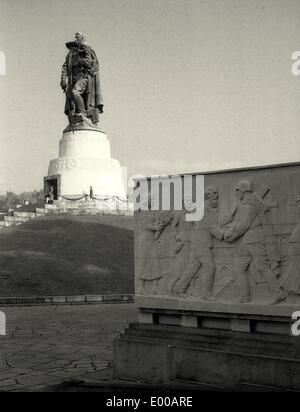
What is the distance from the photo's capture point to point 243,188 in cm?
641

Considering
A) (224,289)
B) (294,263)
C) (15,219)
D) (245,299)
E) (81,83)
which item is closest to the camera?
(294,263)

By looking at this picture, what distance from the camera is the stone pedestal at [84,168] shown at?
36.6 meters

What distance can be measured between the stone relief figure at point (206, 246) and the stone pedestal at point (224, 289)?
0.01 m

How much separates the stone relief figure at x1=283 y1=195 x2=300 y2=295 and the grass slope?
12898 mm

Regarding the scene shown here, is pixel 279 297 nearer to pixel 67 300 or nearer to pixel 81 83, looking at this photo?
pixel 67 300

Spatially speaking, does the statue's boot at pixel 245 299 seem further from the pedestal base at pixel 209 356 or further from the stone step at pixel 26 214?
the stone step at pixel 26 214

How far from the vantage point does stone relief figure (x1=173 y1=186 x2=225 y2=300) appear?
6676 mm

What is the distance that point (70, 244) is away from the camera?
23141 millimetres

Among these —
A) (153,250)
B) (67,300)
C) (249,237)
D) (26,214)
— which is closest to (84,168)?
(26,214)

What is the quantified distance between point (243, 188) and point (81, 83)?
3325 cm

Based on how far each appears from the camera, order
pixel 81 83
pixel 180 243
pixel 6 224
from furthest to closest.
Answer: pixel 81 83 < pixel 6 224 < pixel 180 243

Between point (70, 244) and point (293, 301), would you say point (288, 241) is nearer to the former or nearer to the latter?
point (293, 301)

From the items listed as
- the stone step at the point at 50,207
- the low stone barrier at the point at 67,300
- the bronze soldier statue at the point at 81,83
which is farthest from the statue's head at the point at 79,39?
the low stone barrier at the point at 67,300

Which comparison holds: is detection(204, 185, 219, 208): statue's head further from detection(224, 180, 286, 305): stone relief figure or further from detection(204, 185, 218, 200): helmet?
detection(224, 180, 286, 305): stone relief figure
